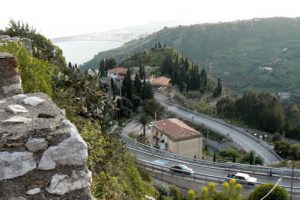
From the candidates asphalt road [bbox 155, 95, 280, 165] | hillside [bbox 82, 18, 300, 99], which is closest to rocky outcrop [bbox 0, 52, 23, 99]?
asphalt road [bbox 155, 95, 280, 165]

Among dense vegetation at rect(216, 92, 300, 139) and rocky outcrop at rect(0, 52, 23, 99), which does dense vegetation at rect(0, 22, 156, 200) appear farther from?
dense vegetation at rect(216, 92, 300, 139)

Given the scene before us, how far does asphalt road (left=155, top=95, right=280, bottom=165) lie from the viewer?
37.9 m

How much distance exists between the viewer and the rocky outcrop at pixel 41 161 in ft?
9.91

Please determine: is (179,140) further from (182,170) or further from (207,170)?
(182,170)

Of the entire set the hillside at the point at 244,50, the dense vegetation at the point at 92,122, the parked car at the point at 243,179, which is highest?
the dense vegetation at the point at 92,122

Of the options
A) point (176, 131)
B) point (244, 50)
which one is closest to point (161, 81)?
point (176, 131)

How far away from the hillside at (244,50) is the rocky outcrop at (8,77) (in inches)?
3791

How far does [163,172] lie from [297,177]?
28.2 ft

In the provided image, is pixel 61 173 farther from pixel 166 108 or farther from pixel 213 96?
pixel 213 96

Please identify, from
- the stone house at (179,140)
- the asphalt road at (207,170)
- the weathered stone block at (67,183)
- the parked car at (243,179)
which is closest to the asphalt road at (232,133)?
the stone house at (179,140)

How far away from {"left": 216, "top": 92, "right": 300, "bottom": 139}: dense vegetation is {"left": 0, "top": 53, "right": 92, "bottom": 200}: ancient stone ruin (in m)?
46.1

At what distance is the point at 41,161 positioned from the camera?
3080mm

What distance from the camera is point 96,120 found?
10.2 meters

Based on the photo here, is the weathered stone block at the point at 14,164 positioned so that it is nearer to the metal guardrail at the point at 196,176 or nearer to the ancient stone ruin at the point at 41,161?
the ancient stone ruin at the point at 41,161
